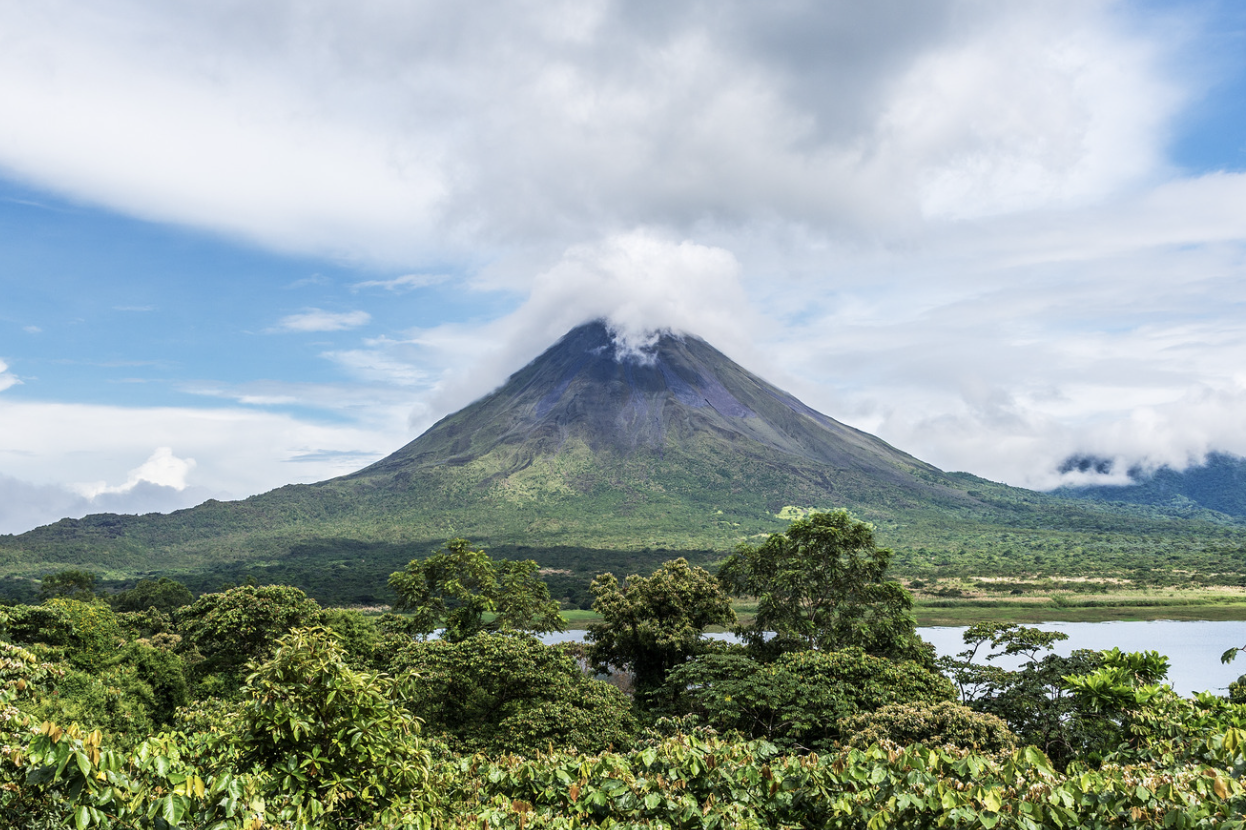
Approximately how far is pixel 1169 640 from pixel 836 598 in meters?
36.6

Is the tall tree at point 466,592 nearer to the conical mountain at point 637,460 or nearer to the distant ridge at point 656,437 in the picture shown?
the conical mountain at point 637,460

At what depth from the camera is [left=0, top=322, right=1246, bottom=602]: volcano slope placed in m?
87.0

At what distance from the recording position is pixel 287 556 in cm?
9825

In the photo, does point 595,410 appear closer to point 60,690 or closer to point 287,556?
point 287,556

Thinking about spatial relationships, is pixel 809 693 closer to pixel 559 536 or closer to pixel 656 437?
pixel 559 536

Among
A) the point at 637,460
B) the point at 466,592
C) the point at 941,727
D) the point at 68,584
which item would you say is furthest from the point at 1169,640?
the point at 637,460

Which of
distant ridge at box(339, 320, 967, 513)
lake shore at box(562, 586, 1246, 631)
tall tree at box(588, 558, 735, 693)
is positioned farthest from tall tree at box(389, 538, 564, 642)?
distant ridge at box(339, 320, 967, 513)

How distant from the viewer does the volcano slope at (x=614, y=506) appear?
87000 mm

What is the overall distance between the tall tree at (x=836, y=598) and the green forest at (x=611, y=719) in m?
0.08

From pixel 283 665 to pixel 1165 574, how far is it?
86887 mm

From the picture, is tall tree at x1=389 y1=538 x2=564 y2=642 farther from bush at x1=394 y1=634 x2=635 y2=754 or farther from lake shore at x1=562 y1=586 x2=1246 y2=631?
lake shore at x1=562 y1=586 x2=1246 y2=631

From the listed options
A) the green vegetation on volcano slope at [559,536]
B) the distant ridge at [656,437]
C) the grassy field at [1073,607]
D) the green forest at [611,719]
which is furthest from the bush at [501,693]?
the distant ridge at [656,437]

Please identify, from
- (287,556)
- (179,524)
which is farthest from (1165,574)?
(179,524)

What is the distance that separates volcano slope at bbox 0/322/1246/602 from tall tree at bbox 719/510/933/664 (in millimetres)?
45142
